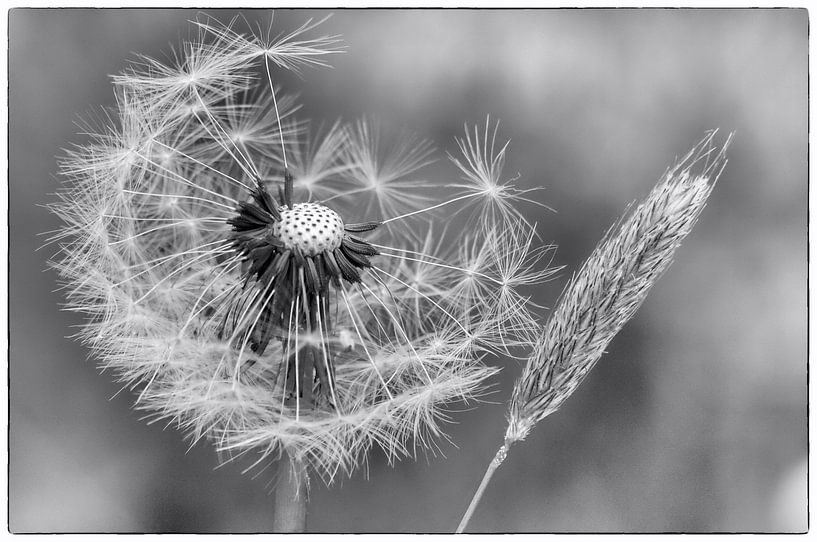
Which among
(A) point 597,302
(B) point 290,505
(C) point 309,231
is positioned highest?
(C) point 309,231

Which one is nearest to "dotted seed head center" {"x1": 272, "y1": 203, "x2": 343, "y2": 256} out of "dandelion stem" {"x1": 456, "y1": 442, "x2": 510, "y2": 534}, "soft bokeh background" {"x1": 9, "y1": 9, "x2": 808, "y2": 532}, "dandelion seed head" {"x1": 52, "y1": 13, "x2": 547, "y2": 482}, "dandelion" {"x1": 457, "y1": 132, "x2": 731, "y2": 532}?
"dandelion seed head" {"x1": 52, "y1": 13, "x2": 547, "y2": 482}

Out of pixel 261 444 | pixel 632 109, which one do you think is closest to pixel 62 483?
pixel 261 444

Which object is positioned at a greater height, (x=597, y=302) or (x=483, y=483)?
(x=597, y=302)

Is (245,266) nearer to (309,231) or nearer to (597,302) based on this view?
(309,231)

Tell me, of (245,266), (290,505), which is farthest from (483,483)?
(245,266)

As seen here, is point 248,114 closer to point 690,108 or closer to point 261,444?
point 261,444

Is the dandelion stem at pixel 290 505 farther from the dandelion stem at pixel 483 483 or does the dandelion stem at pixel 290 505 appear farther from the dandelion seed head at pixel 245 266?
the dandelion stem at pixel 483 483

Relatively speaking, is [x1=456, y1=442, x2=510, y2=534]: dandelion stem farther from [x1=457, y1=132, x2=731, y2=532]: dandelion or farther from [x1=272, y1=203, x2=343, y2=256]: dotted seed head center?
[x1=272, y1=203, x2=343, y2=256]: dotted seed head center
